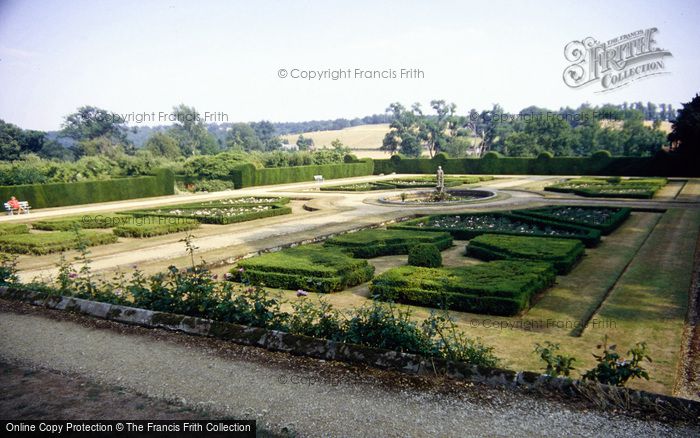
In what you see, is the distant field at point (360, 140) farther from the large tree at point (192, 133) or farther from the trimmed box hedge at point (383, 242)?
the trimmed box hedge at point (383, 242)

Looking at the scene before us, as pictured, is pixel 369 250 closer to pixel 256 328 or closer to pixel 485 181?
pixel 256 328

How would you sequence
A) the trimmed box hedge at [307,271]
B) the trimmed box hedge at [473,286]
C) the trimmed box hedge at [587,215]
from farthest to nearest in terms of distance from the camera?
the trimmed box hedge at [587,215] → the trimmed box hedge at [307,271] → the trimmed box hedge at [473,286]

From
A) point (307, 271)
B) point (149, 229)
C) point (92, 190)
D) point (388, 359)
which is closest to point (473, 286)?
point (307, 271)

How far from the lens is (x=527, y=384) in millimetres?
4969

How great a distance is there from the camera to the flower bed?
832 inches

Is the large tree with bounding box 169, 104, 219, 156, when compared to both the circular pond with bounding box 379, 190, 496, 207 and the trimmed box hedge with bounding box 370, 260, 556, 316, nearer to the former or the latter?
the circular pond with bounding box 379, 190, 496, 207

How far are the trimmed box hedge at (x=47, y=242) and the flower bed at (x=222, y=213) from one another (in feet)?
14.6

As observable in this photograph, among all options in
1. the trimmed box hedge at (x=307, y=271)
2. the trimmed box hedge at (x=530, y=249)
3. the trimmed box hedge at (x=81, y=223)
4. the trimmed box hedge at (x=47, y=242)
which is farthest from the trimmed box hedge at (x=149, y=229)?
the trimmed box hedge at (x=530, y=249)

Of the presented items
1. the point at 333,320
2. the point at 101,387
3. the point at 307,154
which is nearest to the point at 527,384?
the point at 333,320

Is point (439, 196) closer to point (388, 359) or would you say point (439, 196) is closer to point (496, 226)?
point (496, 226)

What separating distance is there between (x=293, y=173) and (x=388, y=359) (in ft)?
133

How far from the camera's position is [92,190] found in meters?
31.2

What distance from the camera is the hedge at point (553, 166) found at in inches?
1544

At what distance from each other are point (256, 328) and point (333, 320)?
1.00m
